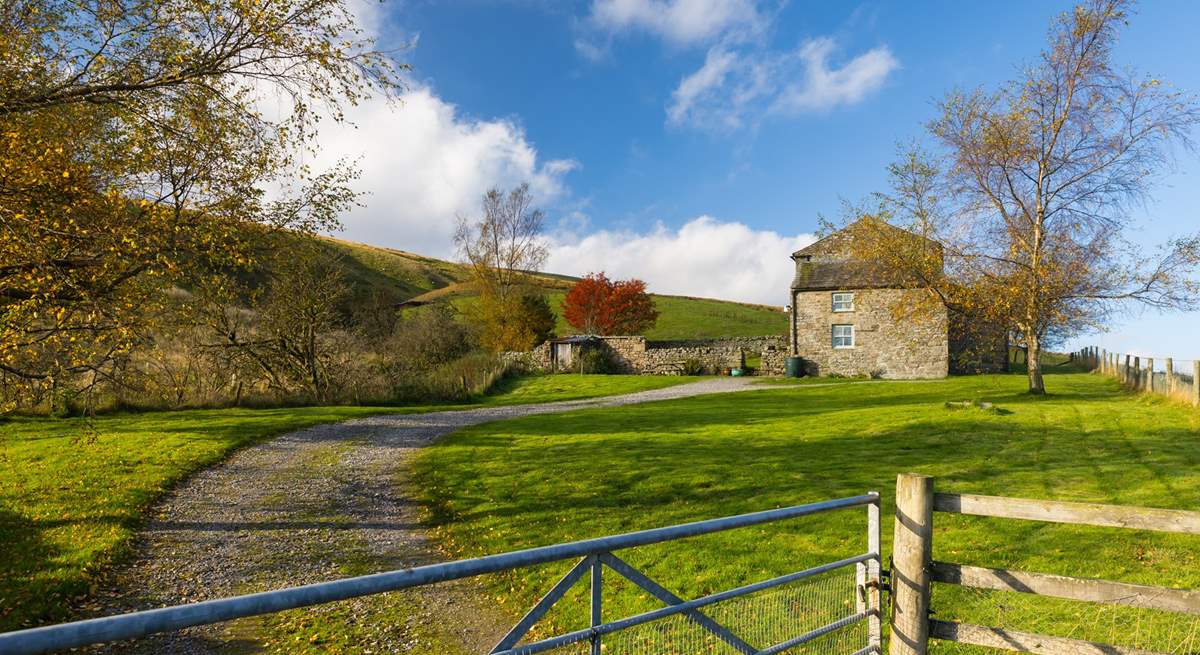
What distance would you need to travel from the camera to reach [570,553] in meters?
3.42

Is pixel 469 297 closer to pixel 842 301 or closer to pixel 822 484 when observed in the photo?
pixel 842 301

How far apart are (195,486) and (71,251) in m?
5.33

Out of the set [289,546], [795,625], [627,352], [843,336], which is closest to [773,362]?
[843,336]

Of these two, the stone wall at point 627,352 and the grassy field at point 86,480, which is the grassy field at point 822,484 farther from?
the stone wall at point 627,352

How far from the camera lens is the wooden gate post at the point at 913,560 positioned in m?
4.91

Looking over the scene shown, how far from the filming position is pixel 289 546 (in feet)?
33.8

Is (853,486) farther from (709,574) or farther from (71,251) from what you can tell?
(71,251)

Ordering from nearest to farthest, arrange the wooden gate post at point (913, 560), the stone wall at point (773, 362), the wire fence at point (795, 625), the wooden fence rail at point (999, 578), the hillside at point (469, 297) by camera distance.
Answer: the wooden fence rail at point (999, 578) < the wooden gate post at point (913, 560) < the wire fence at point (795, 625) < the stone wall at point (773, 362) < the hillside at point (469, 297)

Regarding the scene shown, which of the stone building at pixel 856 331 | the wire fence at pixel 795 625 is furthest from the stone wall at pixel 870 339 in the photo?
the wire fence at pixel 795 625

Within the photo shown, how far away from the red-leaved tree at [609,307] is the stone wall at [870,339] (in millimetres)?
26139

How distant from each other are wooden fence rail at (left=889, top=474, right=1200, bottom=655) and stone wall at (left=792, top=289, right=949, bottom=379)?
3762 cm

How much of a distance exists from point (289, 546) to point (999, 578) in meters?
9.21

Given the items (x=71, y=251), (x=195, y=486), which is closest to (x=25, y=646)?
(x=71, y=251)

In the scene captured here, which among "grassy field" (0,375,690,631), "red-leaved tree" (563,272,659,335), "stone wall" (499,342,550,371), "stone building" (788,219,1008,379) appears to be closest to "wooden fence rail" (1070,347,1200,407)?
"stone building" (788,219,1008,379)
